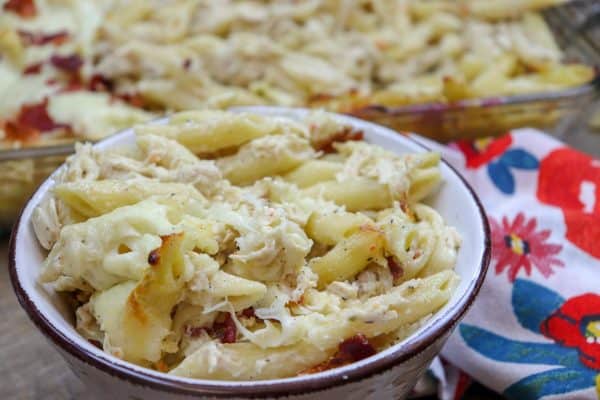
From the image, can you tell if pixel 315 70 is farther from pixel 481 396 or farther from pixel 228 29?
pixel 481 396

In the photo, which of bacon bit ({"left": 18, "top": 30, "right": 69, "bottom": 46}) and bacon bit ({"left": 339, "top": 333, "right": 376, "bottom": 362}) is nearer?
bacon bit ({"left": 339, "top": 333, "right": 376, "bottom": 362})

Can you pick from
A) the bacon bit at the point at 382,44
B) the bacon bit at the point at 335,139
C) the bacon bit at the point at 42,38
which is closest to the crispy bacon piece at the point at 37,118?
the bacon bit at the point at 42,38

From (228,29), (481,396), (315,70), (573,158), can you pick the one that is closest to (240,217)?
(481,396)

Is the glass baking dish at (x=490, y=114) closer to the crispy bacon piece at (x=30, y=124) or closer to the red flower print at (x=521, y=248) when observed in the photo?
the red flower print at (x=521, y=248)

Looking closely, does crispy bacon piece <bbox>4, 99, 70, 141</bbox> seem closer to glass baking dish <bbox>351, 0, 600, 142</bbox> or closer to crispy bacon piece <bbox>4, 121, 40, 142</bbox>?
crispy bacon piece <bbox>4, 121, 40, 142</bbox>

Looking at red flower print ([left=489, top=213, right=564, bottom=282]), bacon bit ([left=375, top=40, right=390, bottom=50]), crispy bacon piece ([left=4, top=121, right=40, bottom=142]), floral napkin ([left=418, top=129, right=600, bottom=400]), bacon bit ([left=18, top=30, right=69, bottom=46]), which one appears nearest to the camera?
floral napkin ([left=418, top=129, right=600, bottom=400])

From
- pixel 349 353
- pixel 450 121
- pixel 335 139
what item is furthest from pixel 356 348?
pixel 450 121

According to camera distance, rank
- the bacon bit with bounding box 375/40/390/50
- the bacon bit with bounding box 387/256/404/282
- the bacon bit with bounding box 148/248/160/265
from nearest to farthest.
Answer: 1. the bacon bit with bounding box 148/248/160/265
2. the bacon bit with bounding box 387/256/404/282
3. the bacon bit with bounding box 375/40/390/50

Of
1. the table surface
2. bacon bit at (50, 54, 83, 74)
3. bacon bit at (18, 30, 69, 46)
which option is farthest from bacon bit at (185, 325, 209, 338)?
bacon bit at (18, 30, 69, 46)
